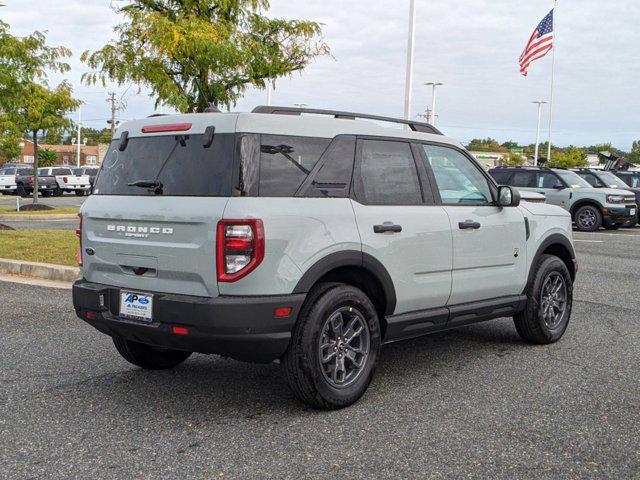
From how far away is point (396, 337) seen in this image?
510 cm

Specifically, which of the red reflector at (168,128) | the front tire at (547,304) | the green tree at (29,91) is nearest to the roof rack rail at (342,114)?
the red reflector at (168,128)

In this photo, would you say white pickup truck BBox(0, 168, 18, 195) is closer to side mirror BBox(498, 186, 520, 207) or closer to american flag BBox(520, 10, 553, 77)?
american flag BBox(520, 10, 553, 77)

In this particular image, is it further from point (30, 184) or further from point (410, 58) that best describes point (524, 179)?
point (30, 184)

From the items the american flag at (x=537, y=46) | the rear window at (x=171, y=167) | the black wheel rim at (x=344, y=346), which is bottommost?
the black wheel rim at (x=344, y=346)

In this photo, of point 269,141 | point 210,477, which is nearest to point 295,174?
point 269,141

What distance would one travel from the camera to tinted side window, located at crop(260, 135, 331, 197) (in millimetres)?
4387

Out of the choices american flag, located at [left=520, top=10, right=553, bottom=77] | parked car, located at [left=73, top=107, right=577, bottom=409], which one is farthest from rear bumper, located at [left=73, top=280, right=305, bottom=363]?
american flag, located at [left=520, top=10, right=553, bottom=77]

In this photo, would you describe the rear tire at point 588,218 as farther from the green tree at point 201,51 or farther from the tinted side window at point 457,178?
the tinted side window at point 457,178

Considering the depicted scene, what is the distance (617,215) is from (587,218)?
2.66 ft

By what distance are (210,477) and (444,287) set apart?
8.01ft

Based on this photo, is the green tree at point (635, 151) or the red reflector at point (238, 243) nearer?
the red reflector at point (238, 243)

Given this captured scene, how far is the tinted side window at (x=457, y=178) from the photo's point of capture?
18.3 feet

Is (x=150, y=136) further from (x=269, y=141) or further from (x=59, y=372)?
(x=59, y=372)

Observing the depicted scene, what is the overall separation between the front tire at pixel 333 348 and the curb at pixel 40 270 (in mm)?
5698
